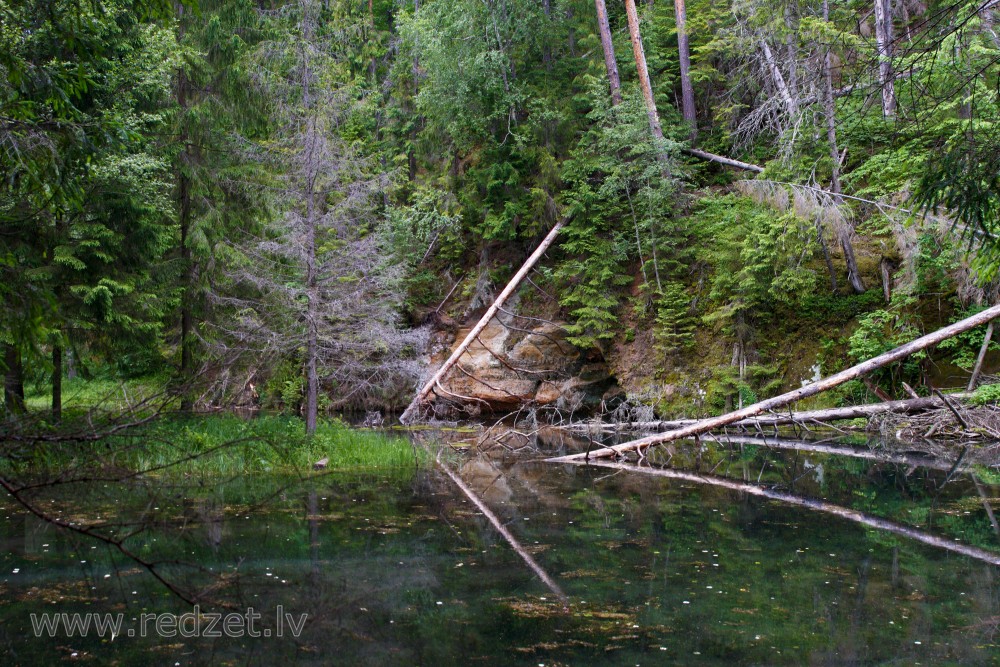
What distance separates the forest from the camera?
17.9 ft

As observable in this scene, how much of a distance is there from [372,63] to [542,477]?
22.7m

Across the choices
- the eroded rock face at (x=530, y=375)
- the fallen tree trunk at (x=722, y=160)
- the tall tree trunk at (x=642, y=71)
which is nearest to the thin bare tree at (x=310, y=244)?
the eroded rock face at (x=530, y=375)

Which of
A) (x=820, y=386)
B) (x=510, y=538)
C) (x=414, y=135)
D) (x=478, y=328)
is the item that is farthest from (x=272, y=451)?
(x=414, y=135)

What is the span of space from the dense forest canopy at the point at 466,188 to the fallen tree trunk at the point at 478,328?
67 centimetres

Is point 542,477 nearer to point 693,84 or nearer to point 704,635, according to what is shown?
point 704,635

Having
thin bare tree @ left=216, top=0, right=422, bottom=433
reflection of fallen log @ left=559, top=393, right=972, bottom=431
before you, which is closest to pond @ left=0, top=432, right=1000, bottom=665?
reflection of fallen log @ left=559, top=393, right=972, bottom=431

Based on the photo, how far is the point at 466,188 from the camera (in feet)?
72.9

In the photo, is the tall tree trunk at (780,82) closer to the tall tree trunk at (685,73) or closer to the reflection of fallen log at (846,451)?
the tall tree trunk at (685,73)

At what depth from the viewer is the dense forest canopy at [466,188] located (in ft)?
24.9

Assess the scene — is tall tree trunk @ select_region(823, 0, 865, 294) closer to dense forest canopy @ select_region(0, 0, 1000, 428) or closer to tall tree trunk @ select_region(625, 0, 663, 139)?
dense forest canopy @ select_region(0, 0, 1000, 428)

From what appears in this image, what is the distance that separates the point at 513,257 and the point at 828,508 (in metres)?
15.0

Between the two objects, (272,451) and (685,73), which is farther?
(685,73)

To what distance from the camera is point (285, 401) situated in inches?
802

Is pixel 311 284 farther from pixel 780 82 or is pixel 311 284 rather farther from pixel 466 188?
pixel 780 82
